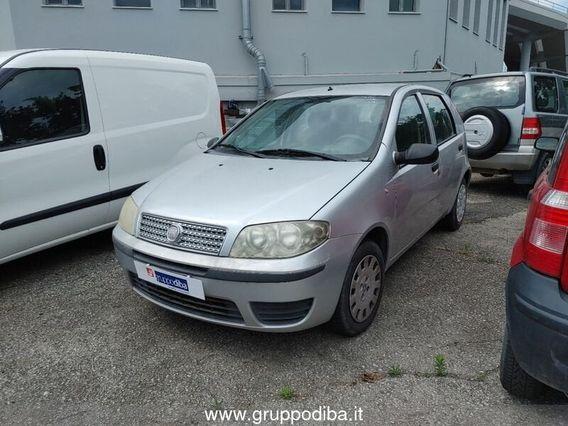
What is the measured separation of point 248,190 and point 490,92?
529cm

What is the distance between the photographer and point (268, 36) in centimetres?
1401

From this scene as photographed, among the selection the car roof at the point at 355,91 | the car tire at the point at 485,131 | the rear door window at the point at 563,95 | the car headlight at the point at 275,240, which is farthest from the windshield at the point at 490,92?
the car headlight at the point at 275,240

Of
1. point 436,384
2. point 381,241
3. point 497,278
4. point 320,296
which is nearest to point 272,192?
point 320,296

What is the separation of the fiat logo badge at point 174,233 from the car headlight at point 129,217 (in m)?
0.35

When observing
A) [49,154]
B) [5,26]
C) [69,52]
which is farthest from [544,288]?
[5,26]

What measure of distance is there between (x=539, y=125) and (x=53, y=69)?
18.9 feet

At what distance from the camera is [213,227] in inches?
95.1

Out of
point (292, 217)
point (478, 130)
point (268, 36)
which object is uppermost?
point (268, 36)

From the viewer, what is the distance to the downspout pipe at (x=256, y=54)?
13406 millimetres

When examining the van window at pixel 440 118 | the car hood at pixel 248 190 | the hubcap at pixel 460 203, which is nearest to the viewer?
the car hood at pixel 248 190

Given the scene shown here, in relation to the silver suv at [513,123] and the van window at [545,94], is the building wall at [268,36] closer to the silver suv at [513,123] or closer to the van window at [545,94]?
the van window at [545,94]

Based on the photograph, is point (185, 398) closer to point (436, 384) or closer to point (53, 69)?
point (436, 384)

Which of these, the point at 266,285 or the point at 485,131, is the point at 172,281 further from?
the point at 485,131

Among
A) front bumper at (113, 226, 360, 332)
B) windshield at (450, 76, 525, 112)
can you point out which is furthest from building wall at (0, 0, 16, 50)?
front bumper at (113, 226, 360, 332)
